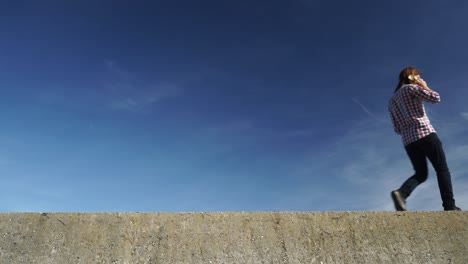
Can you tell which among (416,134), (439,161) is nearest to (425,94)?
(416,134)

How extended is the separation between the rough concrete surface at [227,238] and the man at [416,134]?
1.04 meters

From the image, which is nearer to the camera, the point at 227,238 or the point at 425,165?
the point at 227,238

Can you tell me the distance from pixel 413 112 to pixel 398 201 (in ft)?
4.12

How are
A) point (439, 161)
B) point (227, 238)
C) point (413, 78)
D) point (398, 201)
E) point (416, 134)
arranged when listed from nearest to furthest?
point (227, 238) → point (398, 201) → point (439, 161) → point (416, 134) → point (413, 78)

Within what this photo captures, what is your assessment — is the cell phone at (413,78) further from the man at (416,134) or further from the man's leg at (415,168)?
the man's leg at (415,168)

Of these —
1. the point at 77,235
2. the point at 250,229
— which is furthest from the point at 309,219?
the point at 77,235

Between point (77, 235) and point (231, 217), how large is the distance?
147cm

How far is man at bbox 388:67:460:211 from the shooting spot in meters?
5.20

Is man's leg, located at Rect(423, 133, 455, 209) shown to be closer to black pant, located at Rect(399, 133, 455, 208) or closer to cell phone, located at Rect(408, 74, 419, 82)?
black pant, located at Rect(399, 133, 455, 208)

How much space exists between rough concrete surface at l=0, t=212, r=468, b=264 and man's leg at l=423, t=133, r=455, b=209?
3.61 ft

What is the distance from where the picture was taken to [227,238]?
153 inches

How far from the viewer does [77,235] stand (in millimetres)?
3799

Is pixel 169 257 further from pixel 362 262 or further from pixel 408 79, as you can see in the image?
pixel 408 79

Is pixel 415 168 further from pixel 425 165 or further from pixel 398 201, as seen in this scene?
pixel 398 201
